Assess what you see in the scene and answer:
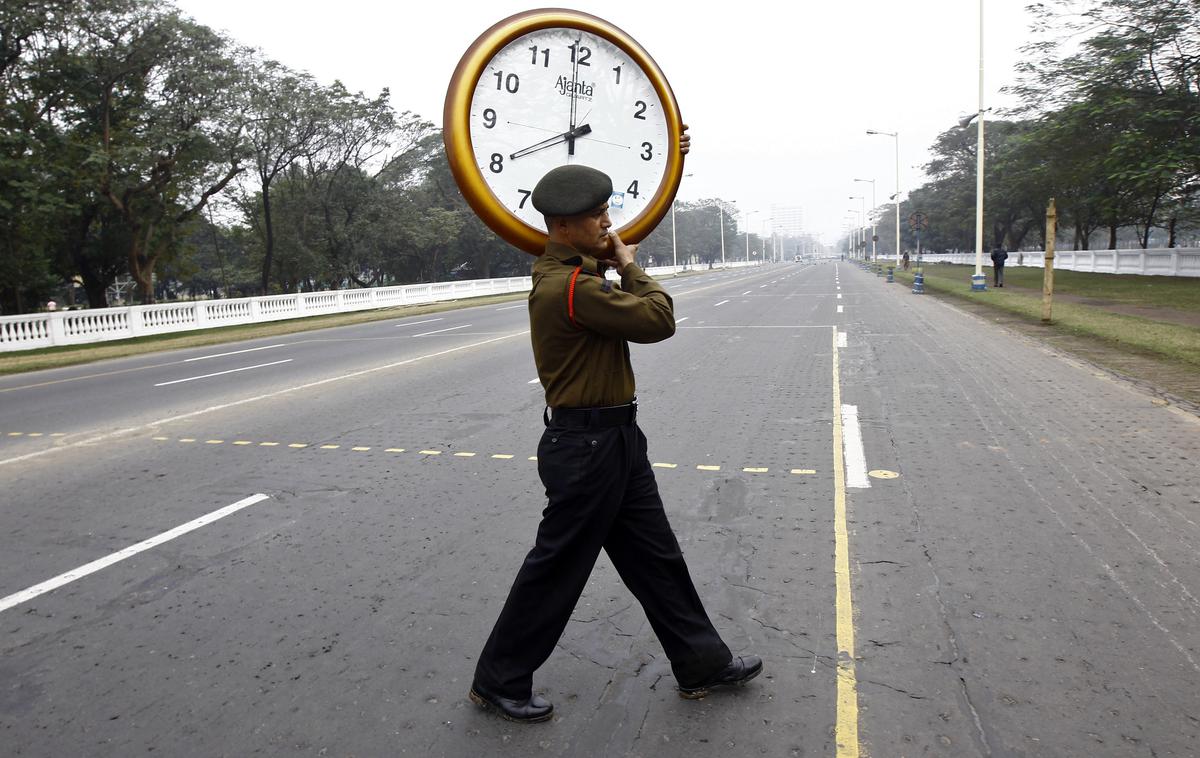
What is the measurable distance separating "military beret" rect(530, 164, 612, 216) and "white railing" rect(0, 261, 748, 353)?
76.7ft

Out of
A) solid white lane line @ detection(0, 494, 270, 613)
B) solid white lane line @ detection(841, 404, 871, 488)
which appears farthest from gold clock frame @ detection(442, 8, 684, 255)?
solid white lane line @ detection(841, 404, 871, 488)

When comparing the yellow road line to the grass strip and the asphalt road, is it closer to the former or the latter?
the asphalt road

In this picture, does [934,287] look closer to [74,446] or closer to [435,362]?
[435,362]

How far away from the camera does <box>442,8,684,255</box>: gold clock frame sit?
2.20 meters

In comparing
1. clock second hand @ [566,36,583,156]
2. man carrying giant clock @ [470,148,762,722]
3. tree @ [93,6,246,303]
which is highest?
tree @ [93,6,246,303]

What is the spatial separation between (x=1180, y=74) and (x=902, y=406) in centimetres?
2704

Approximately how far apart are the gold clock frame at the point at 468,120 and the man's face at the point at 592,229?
2.3 inches

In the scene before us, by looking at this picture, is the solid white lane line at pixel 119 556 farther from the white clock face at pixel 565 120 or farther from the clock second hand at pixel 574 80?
the clock second hand at pixel 574 80

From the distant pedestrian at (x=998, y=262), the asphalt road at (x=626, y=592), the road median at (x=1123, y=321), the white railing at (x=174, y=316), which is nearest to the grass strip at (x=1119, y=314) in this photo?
the road median at (x=1123, y=321)

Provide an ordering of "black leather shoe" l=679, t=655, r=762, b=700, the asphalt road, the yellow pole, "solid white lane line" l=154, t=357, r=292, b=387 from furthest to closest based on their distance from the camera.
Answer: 1. the yellow pole
2. "solid white lane line" l=154, t=357, r=292, b=387
3. "black leather shoe" l=679, t=655, r=762, b=700
4. the asphalt road

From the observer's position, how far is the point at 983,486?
550 cm

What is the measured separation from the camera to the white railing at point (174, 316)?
21.1 m

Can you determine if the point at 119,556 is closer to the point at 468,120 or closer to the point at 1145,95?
the point at 468,120

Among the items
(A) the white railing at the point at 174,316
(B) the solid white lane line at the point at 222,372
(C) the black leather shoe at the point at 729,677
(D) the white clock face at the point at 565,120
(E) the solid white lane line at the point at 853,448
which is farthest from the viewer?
(A) the white railing at the point at 174,316
